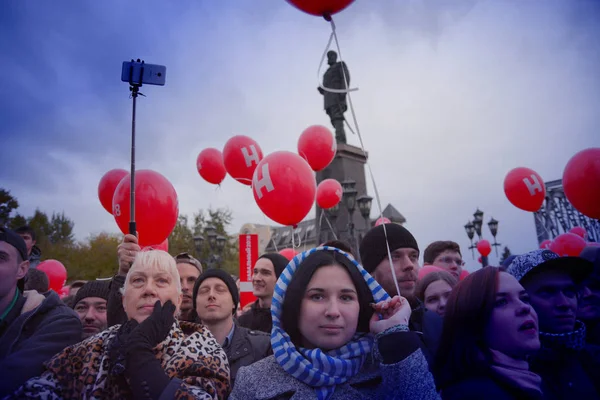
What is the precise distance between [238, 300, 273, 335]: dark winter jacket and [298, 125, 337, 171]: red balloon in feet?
13.6

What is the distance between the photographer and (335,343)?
1.73 m

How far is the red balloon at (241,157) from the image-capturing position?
6.62m

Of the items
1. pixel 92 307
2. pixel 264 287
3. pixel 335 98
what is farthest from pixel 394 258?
pixel 335 98

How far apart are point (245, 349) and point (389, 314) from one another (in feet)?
5.11

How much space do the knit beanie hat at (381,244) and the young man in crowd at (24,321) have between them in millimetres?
2351

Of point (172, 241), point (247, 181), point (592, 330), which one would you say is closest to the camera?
point (592, 330)

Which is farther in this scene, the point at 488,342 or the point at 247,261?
the point at 247,261

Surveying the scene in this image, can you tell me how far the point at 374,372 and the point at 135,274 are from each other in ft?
5.03

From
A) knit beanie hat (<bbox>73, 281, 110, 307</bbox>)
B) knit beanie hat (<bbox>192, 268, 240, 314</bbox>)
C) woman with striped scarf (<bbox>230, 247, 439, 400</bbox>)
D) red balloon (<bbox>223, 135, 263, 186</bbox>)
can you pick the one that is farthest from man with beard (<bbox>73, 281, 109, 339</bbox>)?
red balloon (<bbox>223, 135, 263, 186</bbox>)

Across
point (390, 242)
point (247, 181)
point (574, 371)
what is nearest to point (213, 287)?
point (390, 242)

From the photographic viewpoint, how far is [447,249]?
15.3ft

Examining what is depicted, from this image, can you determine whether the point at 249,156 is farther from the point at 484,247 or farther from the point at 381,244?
the point at 484,247

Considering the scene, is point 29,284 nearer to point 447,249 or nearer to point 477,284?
point 477,284

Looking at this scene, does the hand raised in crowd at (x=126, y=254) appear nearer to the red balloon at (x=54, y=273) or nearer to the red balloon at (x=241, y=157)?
the red balloon at (x=241, y=157)
